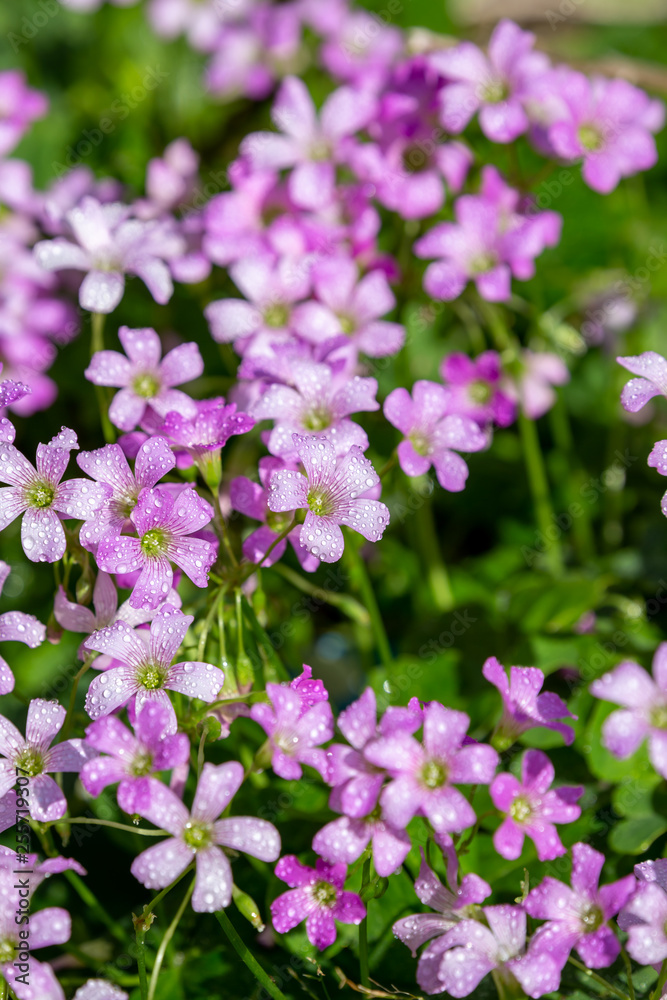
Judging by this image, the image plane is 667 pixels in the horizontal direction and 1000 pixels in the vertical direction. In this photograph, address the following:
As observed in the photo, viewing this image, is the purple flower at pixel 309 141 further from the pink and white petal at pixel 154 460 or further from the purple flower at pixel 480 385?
the pink and white petal at pixel 154 460

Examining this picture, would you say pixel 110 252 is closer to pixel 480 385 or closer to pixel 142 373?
pixel 142 373

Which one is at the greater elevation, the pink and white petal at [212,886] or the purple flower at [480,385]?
the purple flower at [480,385]

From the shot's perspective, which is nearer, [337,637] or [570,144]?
[570,144]

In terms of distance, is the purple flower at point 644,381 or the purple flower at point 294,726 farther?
the purple flower at point 644,381

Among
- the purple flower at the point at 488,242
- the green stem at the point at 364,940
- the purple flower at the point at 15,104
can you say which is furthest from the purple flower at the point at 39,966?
the purple flower at the point at 15,104

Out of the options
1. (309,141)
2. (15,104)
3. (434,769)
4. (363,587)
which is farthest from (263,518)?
(15,104)

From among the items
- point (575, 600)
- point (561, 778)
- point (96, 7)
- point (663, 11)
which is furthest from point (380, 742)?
point (663, 11)

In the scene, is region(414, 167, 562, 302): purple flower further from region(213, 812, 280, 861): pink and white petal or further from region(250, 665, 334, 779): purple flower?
region(213, 812, 280, 861): pink and white petal

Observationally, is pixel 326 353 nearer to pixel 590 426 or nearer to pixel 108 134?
pixel 590 426
